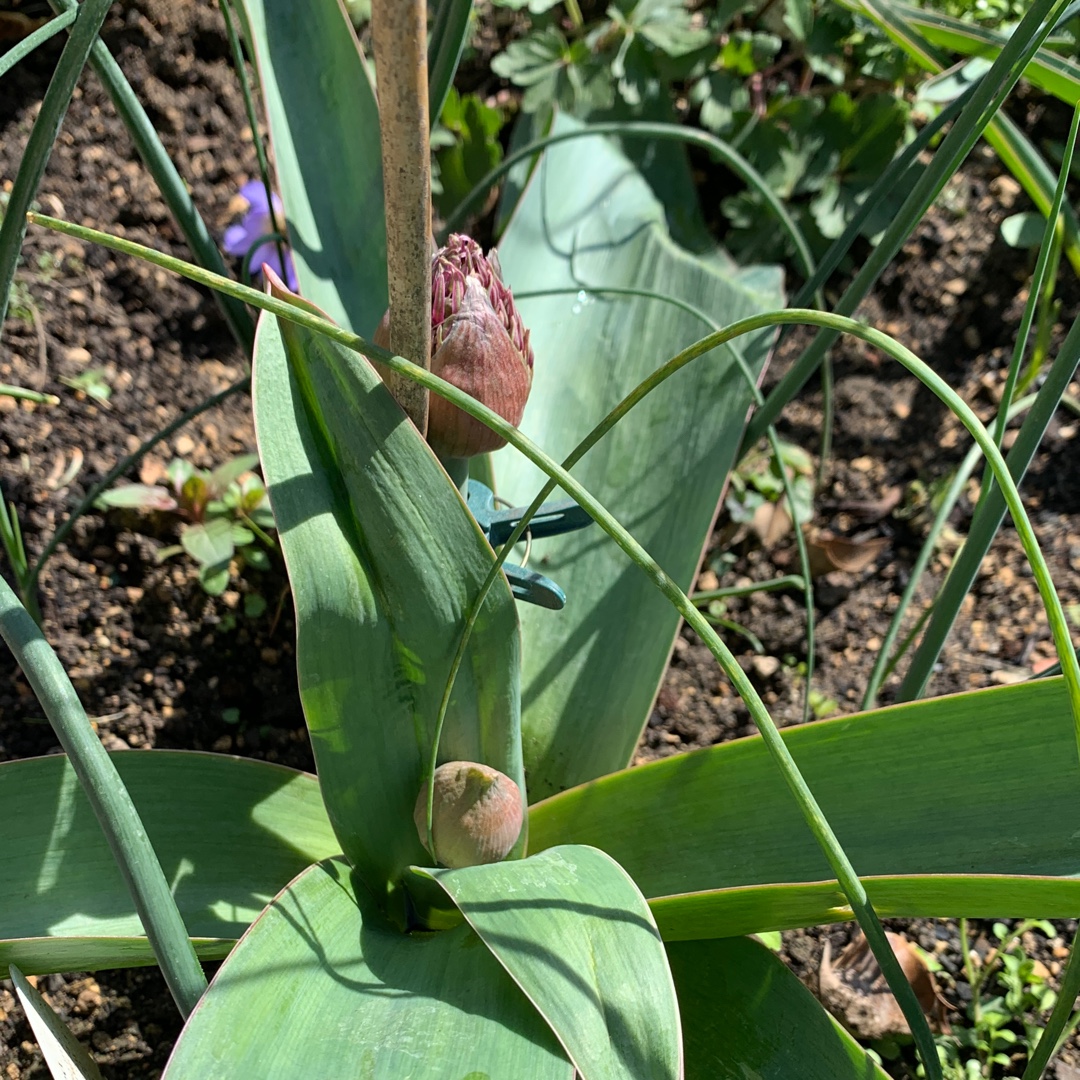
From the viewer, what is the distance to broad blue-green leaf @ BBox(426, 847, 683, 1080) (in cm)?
47

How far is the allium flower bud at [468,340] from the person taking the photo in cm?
58

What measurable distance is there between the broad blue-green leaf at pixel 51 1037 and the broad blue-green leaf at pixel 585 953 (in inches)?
9.2

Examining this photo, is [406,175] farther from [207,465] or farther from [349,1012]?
[207,465]

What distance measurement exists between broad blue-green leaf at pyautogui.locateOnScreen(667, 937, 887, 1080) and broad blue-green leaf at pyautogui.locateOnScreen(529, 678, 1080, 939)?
0.08m

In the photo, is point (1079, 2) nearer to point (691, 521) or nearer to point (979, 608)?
point (691, 521)

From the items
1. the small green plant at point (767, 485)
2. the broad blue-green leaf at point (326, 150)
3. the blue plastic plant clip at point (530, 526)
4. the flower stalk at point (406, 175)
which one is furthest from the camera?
the small green plant at point (767, 485)

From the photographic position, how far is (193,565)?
39.1 inches

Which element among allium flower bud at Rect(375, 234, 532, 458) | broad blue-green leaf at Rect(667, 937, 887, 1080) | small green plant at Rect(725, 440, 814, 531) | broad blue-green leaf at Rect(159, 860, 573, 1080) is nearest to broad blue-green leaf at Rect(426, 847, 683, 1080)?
broad blue-green leaf at Rect(159, 860, 573, 1080)

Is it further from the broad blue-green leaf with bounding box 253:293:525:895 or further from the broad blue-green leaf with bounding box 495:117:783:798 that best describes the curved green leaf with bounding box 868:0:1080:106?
the broad blue-green leaf with bounding box 253:293:525:895

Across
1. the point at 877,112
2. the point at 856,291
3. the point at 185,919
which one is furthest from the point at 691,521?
the point at 877,112

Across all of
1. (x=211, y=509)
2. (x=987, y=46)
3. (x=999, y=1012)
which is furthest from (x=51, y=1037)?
(x=987, y=46)

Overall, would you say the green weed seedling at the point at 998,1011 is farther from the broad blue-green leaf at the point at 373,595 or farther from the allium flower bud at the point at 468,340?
the allium flower bud at the point at 468,340

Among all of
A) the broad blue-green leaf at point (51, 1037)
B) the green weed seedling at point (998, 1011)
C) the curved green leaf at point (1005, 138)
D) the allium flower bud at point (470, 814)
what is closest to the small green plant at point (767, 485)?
the curved green leaf at point (1005, 138)

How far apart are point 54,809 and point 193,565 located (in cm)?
40
